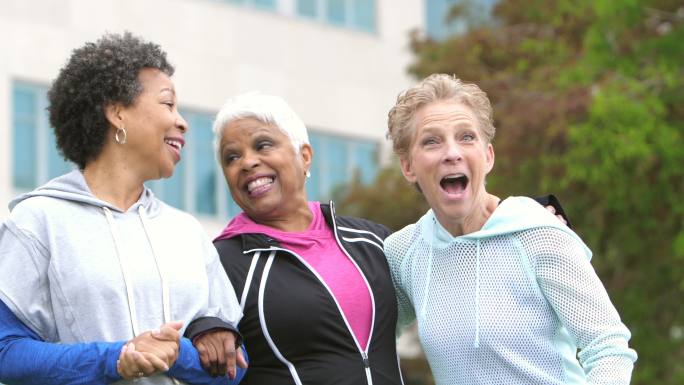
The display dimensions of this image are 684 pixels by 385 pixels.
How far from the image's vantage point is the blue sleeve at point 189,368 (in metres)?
5.74

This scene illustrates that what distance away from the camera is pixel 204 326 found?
585 centimetres

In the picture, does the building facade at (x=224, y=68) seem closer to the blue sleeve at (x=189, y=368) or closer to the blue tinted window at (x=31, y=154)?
the blue tinted window at (x=31, y=154)

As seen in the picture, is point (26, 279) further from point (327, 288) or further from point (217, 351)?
point (327, 288)

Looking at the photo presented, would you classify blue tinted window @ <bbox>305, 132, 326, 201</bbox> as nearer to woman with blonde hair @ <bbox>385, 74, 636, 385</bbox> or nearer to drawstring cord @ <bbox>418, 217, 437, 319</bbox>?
drawstring cord @ <bbox>418, 217, 437, 319</bbox>

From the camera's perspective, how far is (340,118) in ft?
96.0

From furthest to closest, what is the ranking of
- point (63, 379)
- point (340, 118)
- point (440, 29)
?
point (440, 29) < point (340, 118) < point (63, 379)

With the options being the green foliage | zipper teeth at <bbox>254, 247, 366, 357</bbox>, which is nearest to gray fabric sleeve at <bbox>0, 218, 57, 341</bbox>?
zipper teeth at <bbox>254, 247, 366, 357</bbox>

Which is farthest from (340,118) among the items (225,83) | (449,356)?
(449,356)

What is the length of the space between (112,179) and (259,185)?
0.84 metres

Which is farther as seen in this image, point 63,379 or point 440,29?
point 440,29

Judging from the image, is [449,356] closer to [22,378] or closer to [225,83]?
[22,378]

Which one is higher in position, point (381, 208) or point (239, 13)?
point (239, 13)

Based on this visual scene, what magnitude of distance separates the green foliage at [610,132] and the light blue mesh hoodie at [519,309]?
33.2 feet

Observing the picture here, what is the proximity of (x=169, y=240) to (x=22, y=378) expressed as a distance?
2.63 feet
